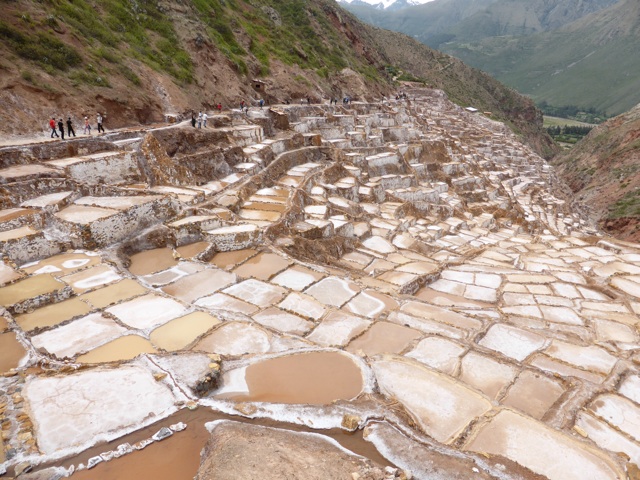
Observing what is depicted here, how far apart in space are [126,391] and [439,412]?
3769 millimetres

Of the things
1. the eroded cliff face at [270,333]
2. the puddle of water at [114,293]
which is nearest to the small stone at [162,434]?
the eroded cliff face at [270,333]

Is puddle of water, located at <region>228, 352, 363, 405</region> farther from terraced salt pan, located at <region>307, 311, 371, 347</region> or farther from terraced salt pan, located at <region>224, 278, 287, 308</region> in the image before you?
terraced salt pan, located at <region>224, 278, 287, 308</region>

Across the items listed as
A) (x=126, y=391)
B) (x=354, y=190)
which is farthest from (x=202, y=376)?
(x=354, y=190)

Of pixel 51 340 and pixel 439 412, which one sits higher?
pixel 51 340

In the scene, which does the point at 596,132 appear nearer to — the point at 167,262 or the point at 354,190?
the point at 354,190

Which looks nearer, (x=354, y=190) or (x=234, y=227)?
(x=234, y=227)

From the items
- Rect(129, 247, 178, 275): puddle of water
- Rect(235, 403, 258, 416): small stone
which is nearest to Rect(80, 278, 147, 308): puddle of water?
Rect(129, 247, 178, 275): puddle of water

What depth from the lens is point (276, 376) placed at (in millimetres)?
4930

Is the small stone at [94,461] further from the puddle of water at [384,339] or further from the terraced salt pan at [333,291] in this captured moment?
the terraced salt pan at [333,291]

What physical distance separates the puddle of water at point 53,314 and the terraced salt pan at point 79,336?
20 cm

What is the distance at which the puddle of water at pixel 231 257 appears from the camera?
29.9 feet

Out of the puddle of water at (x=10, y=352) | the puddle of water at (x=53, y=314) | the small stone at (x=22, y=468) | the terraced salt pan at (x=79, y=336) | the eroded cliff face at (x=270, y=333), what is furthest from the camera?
the puddle of water at (x=53, y=314)

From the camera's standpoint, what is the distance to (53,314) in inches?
242

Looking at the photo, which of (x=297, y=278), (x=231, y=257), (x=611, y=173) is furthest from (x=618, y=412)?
(x=611, y=173)
